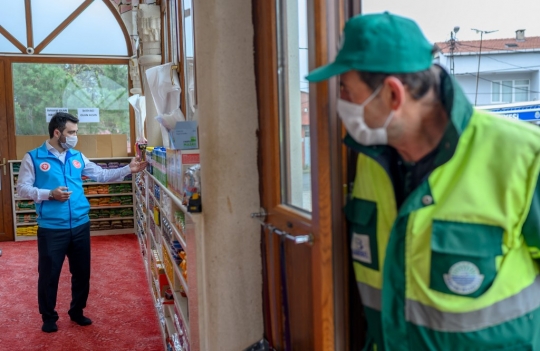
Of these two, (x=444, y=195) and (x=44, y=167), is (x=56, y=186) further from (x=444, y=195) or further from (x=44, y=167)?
(x=444, y=195)

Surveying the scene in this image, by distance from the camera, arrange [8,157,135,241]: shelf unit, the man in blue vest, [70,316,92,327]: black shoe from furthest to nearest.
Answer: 1. [8,157,135,241]: shelf unit
2. [70,316,92,327]: black shoe
3. the man in blue vest

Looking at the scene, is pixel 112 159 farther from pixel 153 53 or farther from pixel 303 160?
pixel 303 160

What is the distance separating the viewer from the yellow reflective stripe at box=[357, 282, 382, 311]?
144 cm

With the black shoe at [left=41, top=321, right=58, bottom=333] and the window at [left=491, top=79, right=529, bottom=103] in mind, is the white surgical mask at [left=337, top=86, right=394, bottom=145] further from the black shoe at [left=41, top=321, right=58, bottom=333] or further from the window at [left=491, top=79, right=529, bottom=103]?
the black shoe at [left=41, top=321, right=58, bottom=333]

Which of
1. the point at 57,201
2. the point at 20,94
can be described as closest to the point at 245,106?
the point at 57,201

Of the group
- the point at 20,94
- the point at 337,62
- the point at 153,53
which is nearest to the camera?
the point at 337,62

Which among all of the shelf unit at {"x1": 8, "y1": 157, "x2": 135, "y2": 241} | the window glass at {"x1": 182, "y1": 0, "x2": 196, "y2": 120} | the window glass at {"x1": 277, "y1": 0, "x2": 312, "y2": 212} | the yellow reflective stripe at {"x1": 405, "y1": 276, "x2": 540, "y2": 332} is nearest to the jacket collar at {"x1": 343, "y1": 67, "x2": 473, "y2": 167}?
the yellow reflective stripe at {"x1": 405, "y1": 276, "x2": 540, "y2": 332}

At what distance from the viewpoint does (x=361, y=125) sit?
49.3 inches

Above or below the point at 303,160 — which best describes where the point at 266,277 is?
below

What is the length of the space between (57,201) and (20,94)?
16.7 feet

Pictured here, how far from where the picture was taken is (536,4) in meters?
1.58

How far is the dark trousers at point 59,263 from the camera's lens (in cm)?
457

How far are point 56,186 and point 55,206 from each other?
0.20m

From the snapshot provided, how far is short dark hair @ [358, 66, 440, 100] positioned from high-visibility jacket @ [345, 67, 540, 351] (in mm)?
50
